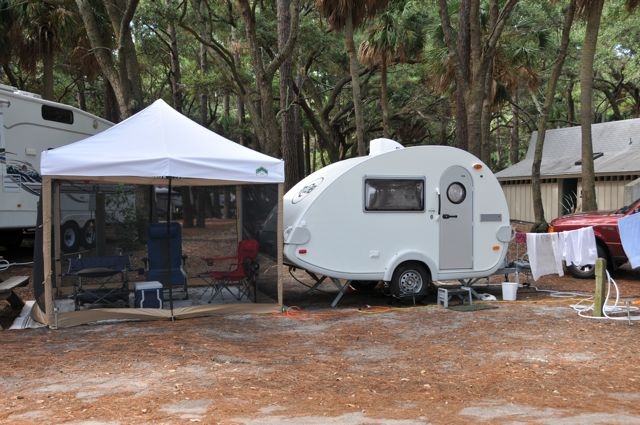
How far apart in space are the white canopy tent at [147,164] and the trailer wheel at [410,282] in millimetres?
1815

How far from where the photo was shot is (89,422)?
13.8ft

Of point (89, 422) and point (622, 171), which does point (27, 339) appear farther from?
point (622, 171)

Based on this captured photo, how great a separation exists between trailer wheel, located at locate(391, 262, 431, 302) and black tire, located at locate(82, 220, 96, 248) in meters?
4.48

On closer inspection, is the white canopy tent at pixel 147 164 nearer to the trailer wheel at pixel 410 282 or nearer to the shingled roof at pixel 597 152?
the trailer wheel at pixel 410 282

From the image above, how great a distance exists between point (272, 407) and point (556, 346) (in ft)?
11.6

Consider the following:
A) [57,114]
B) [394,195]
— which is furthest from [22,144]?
[394,195]

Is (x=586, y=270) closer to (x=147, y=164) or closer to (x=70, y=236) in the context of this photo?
(x=147, y=164)

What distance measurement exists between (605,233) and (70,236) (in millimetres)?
9361

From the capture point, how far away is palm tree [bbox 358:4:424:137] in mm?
17952

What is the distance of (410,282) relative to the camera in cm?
929

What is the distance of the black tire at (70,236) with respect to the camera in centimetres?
869

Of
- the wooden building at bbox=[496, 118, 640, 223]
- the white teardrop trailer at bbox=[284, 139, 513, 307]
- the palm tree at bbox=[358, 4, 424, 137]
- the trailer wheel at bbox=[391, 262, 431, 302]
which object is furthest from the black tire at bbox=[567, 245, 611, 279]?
the palm tree at bbox=[358, 4, 424, 137]

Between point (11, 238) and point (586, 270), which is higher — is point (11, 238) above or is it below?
above

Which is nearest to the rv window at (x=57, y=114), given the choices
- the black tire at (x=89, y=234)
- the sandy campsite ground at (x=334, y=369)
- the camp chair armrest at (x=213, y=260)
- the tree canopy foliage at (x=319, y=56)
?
the tree canopy foliage at (x=319, y=56)
